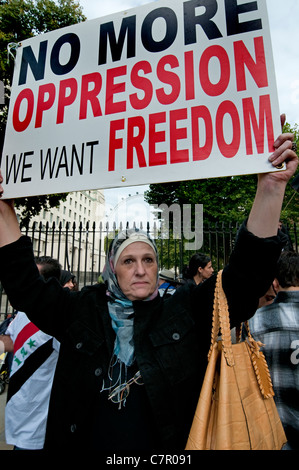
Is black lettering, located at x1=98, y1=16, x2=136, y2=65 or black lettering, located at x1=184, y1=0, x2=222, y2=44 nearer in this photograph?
black lettering, located at x1=184, y1=0, x2=222, y2=44

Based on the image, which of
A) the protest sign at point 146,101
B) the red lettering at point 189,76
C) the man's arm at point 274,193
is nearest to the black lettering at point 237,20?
the protest sign at point 146,101

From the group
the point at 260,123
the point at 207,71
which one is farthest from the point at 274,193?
the point at 207,71

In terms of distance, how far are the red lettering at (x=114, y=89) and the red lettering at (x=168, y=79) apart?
0.20 metres

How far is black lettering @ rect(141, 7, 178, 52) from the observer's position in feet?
4.99

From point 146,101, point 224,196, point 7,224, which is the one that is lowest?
point 7,224

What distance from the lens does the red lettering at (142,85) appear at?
4.91 feet

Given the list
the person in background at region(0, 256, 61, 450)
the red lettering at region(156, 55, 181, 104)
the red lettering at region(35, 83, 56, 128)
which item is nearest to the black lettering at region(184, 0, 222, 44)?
the red lettering at region(156, 55, 181, 104)

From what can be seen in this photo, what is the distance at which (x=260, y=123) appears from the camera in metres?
1.26

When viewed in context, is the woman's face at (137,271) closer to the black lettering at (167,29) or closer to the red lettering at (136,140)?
the red lettering at (136,140)

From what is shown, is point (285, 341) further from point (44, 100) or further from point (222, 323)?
point (44, 100)

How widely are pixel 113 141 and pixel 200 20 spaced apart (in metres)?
0.77

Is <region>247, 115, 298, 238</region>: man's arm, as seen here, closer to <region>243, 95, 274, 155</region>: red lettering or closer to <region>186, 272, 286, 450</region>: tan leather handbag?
<region>243, 95, 274, 155</region>: red lettering

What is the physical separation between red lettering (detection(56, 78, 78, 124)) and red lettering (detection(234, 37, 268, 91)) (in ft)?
2.96
